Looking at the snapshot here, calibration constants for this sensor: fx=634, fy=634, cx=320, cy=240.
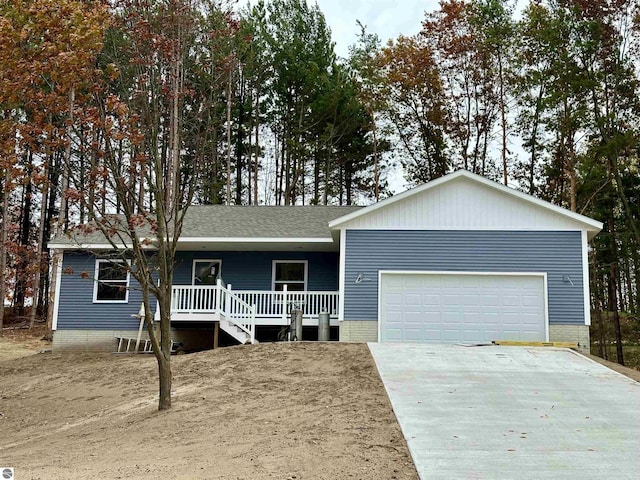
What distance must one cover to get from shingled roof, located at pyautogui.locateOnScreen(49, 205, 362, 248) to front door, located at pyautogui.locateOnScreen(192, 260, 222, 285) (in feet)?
3.43

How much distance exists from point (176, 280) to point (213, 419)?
9.73 m

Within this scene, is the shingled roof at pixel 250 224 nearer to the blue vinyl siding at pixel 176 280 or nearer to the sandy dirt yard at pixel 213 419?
the blue vinyl siding at pixel 176 280

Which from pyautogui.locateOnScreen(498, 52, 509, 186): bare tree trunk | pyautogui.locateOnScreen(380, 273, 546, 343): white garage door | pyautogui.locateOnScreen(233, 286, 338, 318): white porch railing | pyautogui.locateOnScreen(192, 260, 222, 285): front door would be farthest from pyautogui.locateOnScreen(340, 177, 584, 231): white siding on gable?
pyautogui.locateOnScreen(498, 52, 509, 186): bare tree trunk

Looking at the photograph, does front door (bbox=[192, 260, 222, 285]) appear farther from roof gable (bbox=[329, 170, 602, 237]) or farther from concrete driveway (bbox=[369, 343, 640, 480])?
concrete driveway (bbox=[369, 343, 640, 480])

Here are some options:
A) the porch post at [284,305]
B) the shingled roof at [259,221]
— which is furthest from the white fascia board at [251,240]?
the porch post at [284,305]

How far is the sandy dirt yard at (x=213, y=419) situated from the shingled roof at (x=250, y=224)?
145 inches

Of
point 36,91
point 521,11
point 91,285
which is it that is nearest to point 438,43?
point 521,11

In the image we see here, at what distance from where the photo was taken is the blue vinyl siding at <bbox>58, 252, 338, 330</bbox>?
17688 mm

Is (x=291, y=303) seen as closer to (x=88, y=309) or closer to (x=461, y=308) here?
(x=461, y=308)

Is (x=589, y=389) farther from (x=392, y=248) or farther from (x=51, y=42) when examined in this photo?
(x=51, y=42)

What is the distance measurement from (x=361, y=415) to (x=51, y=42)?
6.70m

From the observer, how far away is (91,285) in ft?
58.5

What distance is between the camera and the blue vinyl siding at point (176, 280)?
58.0 feet

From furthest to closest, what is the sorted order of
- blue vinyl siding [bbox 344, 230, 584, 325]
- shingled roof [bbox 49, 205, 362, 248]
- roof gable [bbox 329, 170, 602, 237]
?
shingled roof [bbox 49, 205, 362, 248], roof gable [bbox 329, 170, 602, 237], blue vinyl siding [bbox 344, 230, 584, 325]
